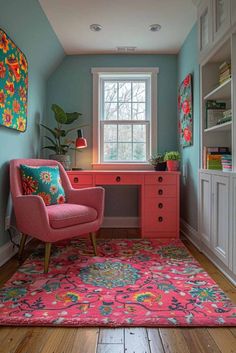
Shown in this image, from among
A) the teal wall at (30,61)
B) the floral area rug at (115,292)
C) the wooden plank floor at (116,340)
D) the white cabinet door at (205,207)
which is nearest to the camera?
the wooden plank floor at (116,340)

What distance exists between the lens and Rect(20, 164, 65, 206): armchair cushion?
7.14 feet

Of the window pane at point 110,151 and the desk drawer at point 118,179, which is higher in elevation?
the window pane at point 110,151

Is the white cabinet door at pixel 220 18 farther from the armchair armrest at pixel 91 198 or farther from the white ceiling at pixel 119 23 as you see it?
the armchair armrest at pixel 91 198

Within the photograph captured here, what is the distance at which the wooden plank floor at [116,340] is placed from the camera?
1.13 metres

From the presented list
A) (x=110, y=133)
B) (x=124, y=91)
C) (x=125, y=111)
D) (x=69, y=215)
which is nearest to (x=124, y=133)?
(x=110, y=133)

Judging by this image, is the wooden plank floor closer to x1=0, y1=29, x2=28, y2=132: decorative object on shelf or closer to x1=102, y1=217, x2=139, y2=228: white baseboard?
x1=0, y1=29, x2=28, y2=132: decorative object on shelf

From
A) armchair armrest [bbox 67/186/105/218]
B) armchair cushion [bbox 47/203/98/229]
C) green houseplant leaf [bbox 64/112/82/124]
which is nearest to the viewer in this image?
armchair cushion [bbox 47/203/98/229]

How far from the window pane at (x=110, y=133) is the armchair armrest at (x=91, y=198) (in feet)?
3.99

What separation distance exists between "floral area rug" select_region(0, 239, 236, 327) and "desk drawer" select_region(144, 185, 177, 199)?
0.67m

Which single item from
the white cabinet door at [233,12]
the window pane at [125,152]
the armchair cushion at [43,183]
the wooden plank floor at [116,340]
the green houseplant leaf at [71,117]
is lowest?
the wooden plank floor at [116,340]

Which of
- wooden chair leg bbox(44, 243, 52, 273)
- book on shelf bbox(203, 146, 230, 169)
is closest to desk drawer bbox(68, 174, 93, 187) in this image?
wooden chair leg bbox(44, 243, 52, 273)

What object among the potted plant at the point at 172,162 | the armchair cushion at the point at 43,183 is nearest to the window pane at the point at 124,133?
the potted plant at the point at 172,162

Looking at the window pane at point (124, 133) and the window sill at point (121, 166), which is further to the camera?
the window pane at point (124, 133)

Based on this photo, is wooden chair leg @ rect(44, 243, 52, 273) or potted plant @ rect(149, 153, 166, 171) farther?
potted plant @ rect(149, 153, 166, 171)
